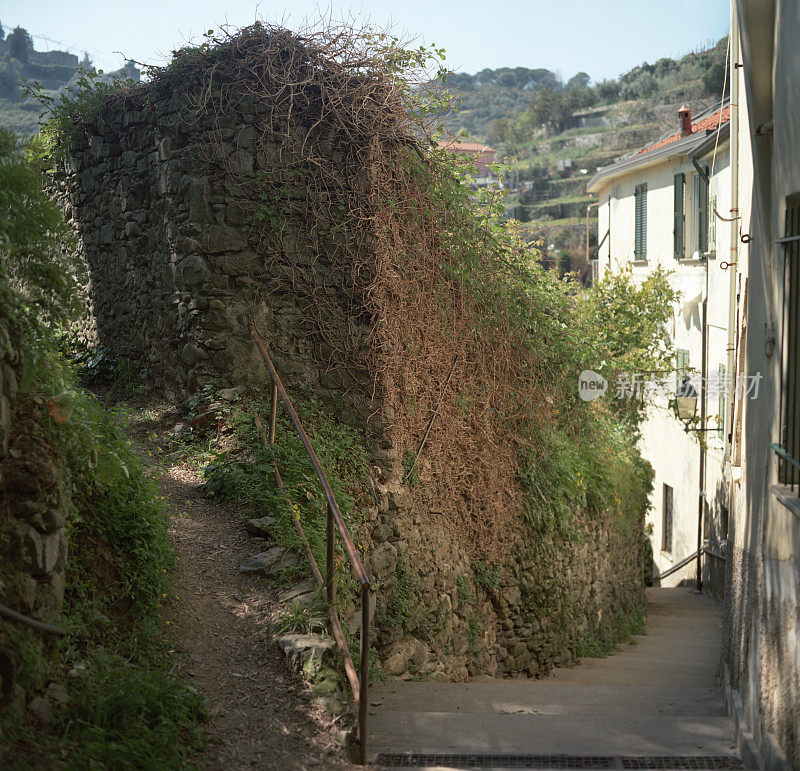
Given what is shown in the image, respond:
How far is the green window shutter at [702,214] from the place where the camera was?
13.5 meters

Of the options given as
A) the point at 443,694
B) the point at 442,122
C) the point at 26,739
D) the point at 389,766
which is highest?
the point at 442,122

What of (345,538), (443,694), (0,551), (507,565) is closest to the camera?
(0,551)

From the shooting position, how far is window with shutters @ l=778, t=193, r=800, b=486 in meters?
4.34

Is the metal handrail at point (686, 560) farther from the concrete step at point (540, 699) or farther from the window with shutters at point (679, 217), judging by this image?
the concrete step at point (540, 699)

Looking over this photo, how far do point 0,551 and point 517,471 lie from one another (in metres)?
5.85

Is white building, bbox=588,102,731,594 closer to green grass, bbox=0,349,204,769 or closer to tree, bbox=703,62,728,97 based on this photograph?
green grass, bbox=0,349,204,769

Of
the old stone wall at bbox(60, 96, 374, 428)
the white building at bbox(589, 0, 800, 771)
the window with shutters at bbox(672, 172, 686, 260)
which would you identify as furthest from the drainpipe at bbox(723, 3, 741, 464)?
the window with shutters at bbox(672, 172, 686, 260)

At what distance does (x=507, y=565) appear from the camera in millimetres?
7797

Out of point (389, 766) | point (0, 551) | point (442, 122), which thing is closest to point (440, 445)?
point (442, 122)

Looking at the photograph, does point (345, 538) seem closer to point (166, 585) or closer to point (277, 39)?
point (166, 585)

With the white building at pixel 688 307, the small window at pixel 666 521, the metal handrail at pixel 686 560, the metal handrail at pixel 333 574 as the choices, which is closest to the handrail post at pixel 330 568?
the metal handrail at pixel 333 574

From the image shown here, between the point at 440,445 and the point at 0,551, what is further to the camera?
A: the point at 440,445

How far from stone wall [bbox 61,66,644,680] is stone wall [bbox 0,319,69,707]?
9.84 feet

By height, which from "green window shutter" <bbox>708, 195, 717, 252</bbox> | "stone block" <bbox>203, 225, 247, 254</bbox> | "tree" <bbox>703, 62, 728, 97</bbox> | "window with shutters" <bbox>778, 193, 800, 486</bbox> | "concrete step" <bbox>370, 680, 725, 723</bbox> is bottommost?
"concrete step" <bbox>370, 680, 725, 723</bbox>
